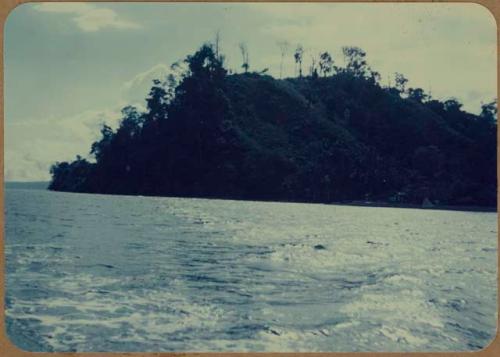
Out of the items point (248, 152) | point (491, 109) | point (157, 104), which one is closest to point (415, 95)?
point (248, 152)

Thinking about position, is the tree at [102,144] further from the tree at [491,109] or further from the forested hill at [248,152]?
the tree at [491,109]

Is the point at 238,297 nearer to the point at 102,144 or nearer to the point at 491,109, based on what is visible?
the point at 491,109

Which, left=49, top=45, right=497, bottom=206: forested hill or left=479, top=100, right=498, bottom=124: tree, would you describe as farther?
left=49, top=45, right=497, bottom=206: forested hill

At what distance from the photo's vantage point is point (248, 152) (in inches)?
3381

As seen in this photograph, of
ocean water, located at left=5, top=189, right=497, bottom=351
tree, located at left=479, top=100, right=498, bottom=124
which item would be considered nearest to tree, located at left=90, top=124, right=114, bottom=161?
ocean water, located at left=5, top=189, right=497, bottom=351

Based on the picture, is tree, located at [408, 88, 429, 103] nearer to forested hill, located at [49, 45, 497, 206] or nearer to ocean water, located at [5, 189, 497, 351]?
forested hill, located at [49, 45, 497, 206]

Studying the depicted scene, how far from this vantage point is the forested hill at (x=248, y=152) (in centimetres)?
7656

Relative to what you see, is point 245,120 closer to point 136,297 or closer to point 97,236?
point 97,236

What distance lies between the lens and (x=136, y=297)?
35.0 feet

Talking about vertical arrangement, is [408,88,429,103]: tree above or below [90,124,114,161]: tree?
above

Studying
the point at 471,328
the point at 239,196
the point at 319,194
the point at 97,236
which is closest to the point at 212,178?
the point at 239,196

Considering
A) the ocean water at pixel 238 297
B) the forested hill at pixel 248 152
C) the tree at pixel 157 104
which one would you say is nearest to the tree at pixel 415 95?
the forested hill at pixel 248 152

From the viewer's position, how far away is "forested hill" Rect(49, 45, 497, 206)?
76562 millimetres

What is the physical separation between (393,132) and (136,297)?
76150mm
